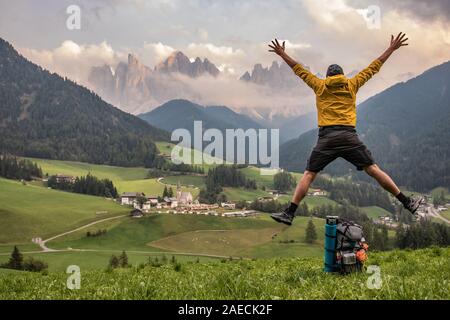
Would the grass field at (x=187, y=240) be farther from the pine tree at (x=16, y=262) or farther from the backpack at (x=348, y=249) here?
the backpack at (x=348, y=249)

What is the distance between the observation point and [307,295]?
6680 mm

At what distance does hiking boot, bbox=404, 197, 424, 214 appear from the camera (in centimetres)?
1190

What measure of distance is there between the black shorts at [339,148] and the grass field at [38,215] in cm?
15172

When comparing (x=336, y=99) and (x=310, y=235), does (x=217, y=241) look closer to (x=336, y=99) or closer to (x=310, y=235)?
(x=310, y=235)


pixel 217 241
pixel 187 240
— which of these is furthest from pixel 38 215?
pixel 217 241

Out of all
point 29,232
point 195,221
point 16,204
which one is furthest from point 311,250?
point 16,204

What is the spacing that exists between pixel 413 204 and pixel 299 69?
16.2 feet

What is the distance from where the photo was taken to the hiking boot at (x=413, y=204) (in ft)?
39.0

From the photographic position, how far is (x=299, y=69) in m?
12.1

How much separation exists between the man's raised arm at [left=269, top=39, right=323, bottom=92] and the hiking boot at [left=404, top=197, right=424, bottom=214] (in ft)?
13.7

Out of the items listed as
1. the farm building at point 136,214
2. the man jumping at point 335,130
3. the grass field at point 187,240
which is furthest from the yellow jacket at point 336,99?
the farm building at point 136,214
